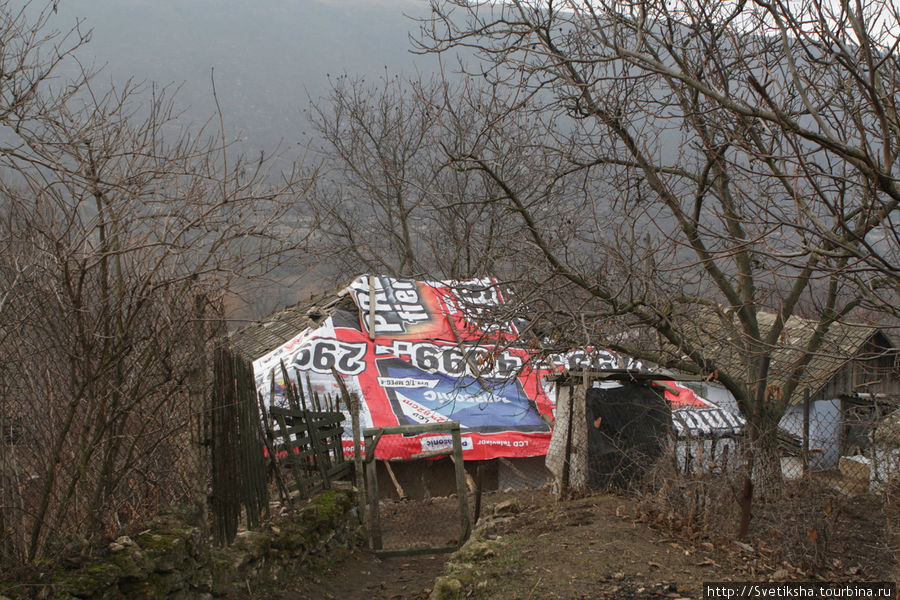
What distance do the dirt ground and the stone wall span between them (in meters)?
0.29

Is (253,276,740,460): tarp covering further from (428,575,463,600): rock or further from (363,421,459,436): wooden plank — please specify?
(428,575,463,600): rock

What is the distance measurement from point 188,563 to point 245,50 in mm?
174846

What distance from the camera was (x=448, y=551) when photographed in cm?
1052

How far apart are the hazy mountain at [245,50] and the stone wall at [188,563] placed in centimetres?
9911

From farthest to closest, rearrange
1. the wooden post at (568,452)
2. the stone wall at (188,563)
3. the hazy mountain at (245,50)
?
1. the hazy mountain at (245,50)
2. the wooden post at (568,452)
3. the stone wall at (188,563)

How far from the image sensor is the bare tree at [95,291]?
451 cm

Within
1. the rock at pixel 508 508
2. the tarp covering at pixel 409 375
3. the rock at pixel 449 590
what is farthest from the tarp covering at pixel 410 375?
the rock at pixel 449 590

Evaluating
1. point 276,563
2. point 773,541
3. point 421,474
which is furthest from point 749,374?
point 421,474

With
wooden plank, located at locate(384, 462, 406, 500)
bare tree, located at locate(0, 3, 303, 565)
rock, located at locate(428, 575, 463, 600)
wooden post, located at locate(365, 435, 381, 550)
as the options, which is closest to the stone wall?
bare tree, located at locate(0, 3, 303, 565)

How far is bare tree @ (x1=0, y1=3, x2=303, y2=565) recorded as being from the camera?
4512mm

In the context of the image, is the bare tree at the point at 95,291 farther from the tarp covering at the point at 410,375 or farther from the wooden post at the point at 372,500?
the tarp covering at the point at 410,375

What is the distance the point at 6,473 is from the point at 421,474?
10.5 metres

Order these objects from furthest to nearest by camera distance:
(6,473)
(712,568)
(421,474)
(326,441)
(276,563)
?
(421,474), (326,441), (276,563), (712,568), (6,473)

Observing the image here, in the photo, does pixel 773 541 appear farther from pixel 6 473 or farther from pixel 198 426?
pixel 6 473
